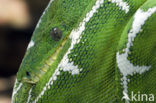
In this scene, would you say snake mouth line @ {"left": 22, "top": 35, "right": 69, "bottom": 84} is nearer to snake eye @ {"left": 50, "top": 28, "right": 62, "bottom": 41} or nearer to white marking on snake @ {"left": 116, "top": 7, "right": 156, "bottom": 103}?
snake eye @ {"left": 50, "top": 28, "right": 62, "bottom": 41}

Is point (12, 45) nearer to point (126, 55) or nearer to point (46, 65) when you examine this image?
point (46, 65)

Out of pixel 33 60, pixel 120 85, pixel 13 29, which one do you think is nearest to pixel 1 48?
pixel 13 29

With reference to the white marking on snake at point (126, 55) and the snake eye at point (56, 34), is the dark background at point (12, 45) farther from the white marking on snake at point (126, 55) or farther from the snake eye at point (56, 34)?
the white marking on snake at point (126, 55)

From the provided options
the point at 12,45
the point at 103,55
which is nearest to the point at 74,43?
the point at 103,55

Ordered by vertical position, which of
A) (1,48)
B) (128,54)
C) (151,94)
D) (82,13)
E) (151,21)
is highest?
(1,48)

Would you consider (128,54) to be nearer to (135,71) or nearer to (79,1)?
(135,71)

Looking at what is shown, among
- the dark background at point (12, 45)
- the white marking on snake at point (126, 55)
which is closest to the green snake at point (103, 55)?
the white marking on snake at point (126, 55)
